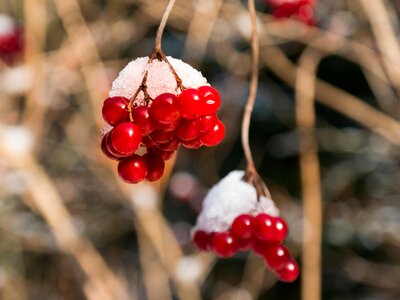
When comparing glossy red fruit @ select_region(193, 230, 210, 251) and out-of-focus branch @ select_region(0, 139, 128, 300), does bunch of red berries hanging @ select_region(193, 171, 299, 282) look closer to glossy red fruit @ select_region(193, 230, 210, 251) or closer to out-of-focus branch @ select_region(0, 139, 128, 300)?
glossy red fruit @ select_region(193, 230, 210, 251)

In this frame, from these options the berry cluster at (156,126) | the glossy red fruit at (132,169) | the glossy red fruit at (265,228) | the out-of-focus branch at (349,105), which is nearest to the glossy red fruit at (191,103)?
the berry cluster at (156,126)

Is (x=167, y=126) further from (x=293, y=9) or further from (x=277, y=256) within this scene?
(x=293, y=9)

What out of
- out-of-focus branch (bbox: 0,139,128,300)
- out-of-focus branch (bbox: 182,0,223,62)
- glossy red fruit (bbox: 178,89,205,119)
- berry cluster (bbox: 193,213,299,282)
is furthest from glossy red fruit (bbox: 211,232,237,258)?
out-of-focus branch (bbox: 0,139,128,300)

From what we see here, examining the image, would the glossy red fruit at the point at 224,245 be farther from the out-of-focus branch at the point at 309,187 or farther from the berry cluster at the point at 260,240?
the out-of-focus branch at the point at 309,187

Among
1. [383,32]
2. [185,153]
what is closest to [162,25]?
[383,32]

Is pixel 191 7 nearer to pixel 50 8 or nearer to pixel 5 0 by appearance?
pixel 5 0

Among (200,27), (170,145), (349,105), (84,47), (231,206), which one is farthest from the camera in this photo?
(349,105)
